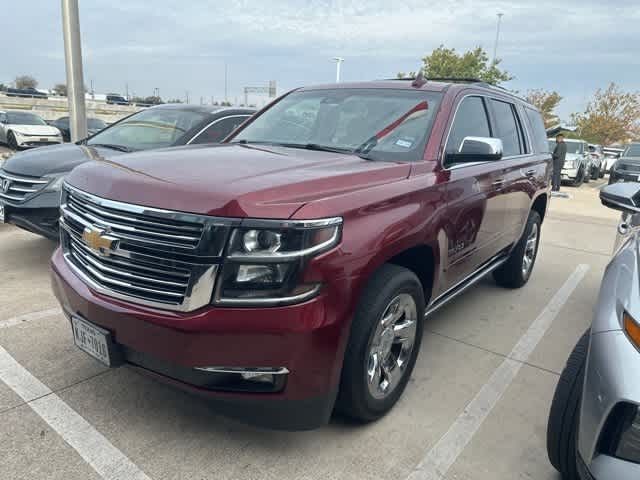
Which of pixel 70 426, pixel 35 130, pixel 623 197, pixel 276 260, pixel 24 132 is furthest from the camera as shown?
pixel 35 130

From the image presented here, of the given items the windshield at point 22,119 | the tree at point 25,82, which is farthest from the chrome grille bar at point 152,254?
the tree at point 25,82

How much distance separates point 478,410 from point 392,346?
736mm

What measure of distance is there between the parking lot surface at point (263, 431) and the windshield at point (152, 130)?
88.1 inches

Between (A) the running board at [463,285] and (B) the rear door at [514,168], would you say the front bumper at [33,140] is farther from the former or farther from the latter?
(A) the running board at [463,285]

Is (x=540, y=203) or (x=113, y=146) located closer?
(x=540, y=203)

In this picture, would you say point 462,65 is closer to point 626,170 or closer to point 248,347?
point 626,170

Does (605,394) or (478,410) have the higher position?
(605,394)

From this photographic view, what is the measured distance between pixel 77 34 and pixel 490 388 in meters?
8.16

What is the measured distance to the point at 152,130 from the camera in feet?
19.4

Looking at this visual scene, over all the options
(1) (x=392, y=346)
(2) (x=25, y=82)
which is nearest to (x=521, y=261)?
(1) (x=392, y=346)

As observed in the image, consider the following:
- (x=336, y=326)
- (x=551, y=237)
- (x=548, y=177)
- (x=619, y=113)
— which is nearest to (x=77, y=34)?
(x=548, y=177)

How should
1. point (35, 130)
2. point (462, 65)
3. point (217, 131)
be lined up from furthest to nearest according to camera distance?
point (462, 65)
point (35, 130)
point (217, 131)

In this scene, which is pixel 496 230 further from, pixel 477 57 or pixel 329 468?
pixel 477 57

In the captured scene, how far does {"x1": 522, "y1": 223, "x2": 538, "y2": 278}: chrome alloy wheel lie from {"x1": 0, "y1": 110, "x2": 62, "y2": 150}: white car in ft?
50.3
